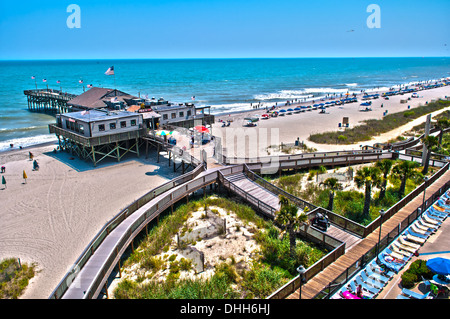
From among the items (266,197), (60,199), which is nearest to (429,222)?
(266,197)

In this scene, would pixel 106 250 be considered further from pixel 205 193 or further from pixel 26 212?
pixel 26 212

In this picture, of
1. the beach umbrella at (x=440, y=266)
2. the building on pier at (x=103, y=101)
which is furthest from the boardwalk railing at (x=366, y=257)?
the building on pier at (x=103, y=101)

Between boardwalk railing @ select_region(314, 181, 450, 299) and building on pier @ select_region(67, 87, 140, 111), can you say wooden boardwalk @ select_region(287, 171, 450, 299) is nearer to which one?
boardwalk railing @ select_region(314, 181, 450, 299)

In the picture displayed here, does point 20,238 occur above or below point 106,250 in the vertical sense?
below
